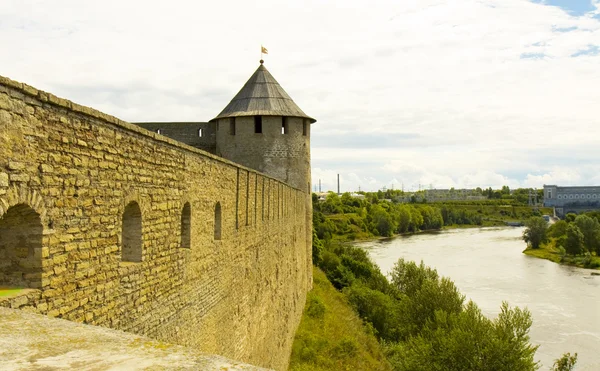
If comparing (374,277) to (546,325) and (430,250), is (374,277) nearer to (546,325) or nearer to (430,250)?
(546,325)

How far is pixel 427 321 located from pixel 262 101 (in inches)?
364

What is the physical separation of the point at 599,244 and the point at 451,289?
119 feet

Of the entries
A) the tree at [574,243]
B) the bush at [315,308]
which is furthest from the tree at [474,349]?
the tree at [574,243]

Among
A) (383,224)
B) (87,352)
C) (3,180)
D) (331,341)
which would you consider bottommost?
(331,341)

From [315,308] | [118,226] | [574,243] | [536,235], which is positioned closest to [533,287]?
[315,308]

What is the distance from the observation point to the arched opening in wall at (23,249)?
348 centimetres

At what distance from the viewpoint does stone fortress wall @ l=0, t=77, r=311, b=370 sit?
345cm

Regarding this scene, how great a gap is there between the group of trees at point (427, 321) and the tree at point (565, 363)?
2.57 ft

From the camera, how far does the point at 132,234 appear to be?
482 cm

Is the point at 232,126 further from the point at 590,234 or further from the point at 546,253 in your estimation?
the point at 590,234

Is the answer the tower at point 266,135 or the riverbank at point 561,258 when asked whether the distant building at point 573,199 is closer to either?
the riverbank at point 561,258

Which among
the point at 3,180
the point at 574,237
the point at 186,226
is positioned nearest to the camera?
the point at 3,180

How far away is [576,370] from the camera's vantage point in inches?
725

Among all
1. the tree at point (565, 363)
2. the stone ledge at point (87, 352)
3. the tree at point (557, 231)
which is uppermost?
the stone ledge at point (87, 352)
